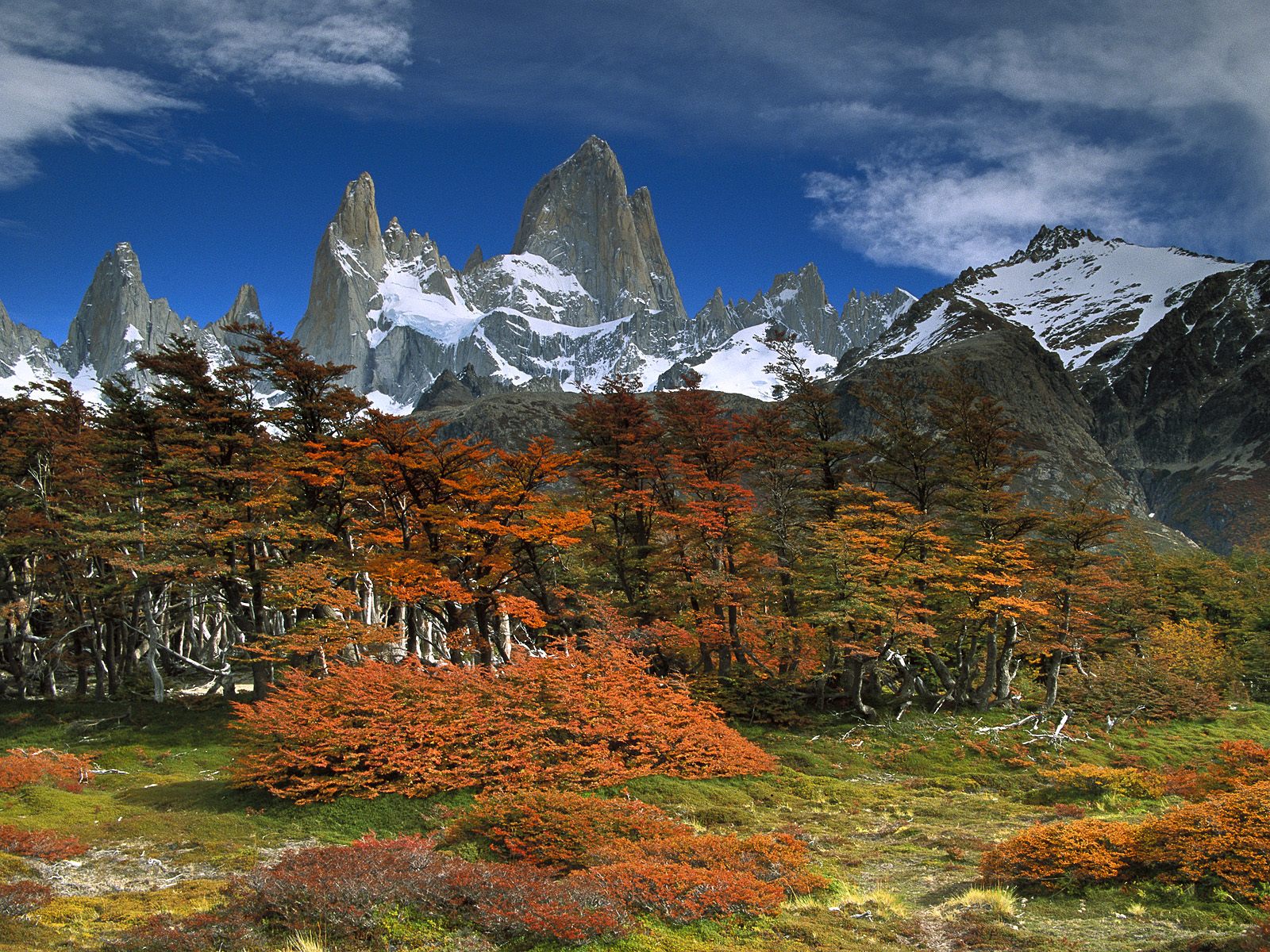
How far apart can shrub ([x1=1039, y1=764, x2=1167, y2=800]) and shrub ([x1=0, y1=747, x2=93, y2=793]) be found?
26.6 metres

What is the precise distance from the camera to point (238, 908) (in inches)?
381

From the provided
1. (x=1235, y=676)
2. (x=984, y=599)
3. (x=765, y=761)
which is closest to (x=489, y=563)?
(x=765, y=761)

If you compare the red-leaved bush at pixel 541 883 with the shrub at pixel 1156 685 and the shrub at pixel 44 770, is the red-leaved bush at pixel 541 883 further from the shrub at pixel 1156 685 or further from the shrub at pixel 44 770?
the shrub at pixel 1156 685

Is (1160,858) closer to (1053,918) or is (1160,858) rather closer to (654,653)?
(1053,918)

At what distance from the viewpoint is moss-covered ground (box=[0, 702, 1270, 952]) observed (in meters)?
9.86

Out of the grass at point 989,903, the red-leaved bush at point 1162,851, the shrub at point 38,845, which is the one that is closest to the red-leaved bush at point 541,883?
the grass at point 989,903

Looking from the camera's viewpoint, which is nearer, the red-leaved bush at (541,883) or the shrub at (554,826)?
the red-leaved bush at (541,883)

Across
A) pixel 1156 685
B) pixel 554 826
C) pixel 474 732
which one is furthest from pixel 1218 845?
pixel 1156 685

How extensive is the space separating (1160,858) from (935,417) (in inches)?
1025

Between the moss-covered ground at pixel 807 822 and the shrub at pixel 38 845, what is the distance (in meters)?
0.36

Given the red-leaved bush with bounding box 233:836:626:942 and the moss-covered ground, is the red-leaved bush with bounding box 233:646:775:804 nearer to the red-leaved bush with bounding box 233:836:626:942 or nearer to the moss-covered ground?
the moss-covered ground

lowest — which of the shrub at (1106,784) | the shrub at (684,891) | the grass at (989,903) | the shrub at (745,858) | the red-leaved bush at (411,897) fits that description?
the shrub at (1106,784)

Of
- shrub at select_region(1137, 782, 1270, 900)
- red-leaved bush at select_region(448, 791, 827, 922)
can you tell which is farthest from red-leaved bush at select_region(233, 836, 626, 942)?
shrub at select_region(1137, 782, 1270, 900)

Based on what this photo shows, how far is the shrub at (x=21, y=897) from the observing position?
9.73 metres
